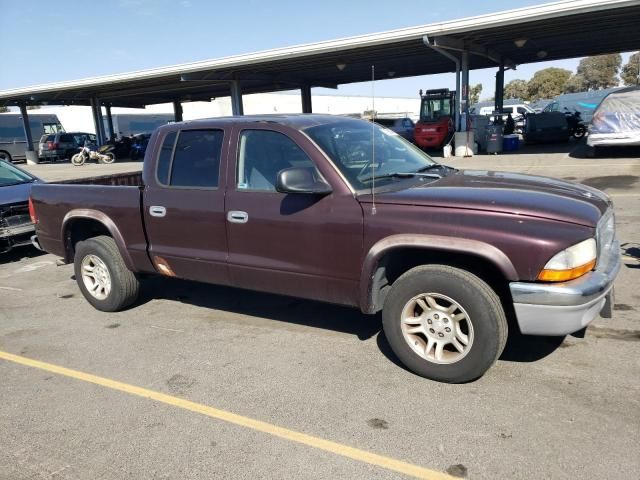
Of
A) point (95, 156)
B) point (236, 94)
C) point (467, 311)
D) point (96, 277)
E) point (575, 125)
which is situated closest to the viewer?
point (467, 311)

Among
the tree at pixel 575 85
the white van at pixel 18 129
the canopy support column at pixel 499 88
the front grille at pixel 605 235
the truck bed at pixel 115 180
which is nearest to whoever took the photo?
the front grille at pixel 605 235

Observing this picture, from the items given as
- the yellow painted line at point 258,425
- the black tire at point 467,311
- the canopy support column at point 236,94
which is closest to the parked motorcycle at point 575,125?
the canopy support column at point 236,94

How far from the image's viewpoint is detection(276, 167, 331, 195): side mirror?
359cm

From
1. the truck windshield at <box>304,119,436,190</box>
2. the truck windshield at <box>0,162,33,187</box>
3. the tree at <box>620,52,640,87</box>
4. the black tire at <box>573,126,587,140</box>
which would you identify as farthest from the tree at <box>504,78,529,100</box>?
the truck windshield at <box>304,119,436,190</box>

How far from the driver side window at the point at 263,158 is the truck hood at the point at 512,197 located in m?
0.78

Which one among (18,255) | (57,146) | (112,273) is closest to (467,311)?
(112,273)

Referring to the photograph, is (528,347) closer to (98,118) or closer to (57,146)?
(57,146)

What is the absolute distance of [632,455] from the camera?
2.69 m

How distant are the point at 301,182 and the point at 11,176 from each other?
7114mm

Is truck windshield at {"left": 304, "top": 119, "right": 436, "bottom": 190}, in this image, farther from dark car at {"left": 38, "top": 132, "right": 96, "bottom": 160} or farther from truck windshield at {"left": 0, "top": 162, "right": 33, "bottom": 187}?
dark car at {"left": 38, "top": 132, "right": 96, "bottom": 160}

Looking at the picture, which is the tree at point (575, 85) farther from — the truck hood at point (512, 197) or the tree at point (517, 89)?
the truck hood at point (512, 197)

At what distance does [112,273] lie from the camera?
5203 mm

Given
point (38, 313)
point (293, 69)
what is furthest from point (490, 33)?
point (38, 313)

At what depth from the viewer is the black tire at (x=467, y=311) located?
10.8ft
